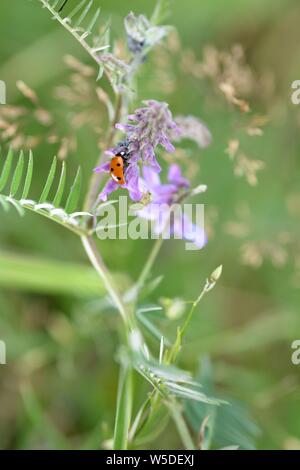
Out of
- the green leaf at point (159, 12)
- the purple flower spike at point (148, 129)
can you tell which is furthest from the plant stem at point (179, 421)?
the green leaf at point (159, 12)

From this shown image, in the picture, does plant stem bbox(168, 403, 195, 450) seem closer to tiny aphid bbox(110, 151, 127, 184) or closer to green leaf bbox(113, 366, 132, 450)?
green leaf bbox(113, 366, 132, 450)

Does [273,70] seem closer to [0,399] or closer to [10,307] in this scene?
[10,307]

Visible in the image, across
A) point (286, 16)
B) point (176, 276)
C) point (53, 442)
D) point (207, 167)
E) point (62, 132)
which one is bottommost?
point (53, 442)

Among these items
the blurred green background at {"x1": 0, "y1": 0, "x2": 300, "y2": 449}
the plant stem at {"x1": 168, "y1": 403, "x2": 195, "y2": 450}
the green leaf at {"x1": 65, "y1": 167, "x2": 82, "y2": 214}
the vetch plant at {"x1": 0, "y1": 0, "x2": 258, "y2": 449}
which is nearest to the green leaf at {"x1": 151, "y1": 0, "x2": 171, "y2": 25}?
the vetch plant at {"x1": 0, "y1": 0, "x2": 258, "y2": 449}

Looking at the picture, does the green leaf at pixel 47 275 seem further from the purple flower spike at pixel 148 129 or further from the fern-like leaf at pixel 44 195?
the purple flower spike at pixel 148 129

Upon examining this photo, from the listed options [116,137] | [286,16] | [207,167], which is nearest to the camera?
[116,137]

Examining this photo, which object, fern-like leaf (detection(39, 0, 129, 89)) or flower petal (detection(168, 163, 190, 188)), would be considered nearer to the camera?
fern-like leaf (detection(39, 0, 129, 89))

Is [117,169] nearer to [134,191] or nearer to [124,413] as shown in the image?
[134,191]
